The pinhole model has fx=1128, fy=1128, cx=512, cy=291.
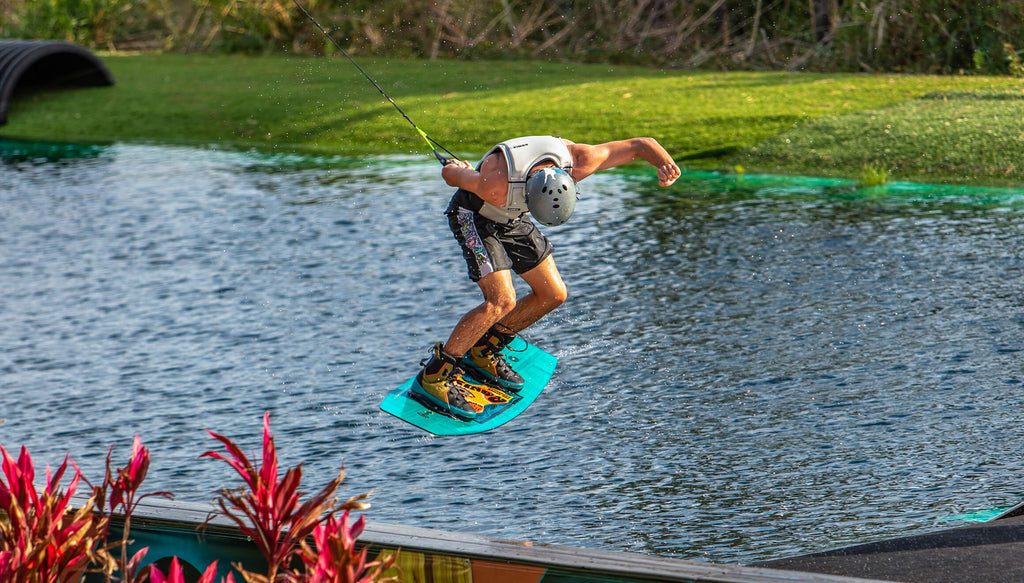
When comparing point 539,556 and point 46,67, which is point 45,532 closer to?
point 539,556

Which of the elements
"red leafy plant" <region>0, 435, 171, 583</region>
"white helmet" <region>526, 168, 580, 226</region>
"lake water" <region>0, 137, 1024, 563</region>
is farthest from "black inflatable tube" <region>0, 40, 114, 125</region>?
"red leafy plant" <region>0, 435, 171, 583</region>

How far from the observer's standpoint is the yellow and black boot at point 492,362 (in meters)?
6.46

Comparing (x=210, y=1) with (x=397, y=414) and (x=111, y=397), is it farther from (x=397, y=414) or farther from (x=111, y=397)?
(x=397, y=414)

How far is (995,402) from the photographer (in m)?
6.33

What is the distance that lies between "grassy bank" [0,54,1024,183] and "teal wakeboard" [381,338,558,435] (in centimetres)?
699

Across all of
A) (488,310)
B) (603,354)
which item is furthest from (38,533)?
(603,354)

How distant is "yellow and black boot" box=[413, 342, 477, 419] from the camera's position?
242 inches

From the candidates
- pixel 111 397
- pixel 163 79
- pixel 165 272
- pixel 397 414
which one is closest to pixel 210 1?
pixel 163 79

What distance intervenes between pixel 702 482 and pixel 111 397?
12.9 ft

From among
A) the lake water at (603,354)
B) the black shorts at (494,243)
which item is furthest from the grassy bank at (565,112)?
the black shorts at (494,243)

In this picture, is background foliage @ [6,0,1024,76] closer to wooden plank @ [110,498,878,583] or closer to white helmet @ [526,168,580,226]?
white helmet @ [526,168,580,226]

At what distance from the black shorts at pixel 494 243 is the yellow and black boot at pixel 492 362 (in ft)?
2.04

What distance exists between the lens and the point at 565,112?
16.1 metres

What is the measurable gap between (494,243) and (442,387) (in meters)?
0.86
